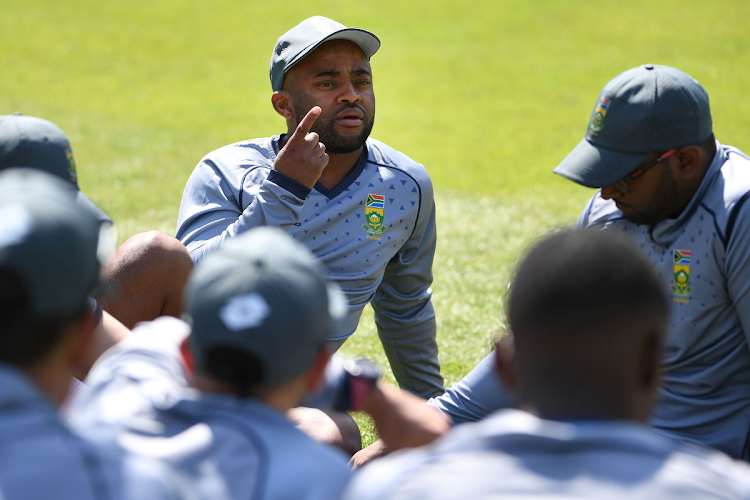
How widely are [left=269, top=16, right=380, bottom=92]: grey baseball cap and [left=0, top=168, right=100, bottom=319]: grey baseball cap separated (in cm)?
231

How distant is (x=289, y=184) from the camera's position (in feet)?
11.1

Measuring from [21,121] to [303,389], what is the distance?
166 centimetres

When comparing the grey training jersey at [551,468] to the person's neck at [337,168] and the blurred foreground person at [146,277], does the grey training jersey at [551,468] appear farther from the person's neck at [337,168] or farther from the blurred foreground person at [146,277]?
the person's neck at [337,168]

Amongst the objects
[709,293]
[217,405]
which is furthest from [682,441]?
[217,405]

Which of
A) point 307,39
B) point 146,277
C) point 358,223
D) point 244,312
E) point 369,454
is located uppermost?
point 307,39

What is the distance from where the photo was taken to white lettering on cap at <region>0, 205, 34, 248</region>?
1.52m

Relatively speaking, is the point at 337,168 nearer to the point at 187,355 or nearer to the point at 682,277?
the point at 682,277

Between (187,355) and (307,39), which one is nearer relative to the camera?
(187,355)

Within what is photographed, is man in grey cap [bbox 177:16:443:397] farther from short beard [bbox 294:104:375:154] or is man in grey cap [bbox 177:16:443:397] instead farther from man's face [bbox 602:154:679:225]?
man's face [bbox 602:154:679:225]

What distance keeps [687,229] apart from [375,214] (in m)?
1.52

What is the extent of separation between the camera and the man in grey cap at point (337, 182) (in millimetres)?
3730

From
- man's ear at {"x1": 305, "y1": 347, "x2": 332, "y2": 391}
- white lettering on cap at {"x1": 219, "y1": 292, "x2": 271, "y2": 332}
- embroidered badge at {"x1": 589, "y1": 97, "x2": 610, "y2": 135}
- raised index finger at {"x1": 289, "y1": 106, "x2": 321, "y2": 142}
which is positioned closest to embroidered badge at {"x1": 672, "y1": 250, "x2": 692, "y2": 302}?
embroidered badge at {"x1": 589, "y1": 97, "x2": 610, "y2": 135}

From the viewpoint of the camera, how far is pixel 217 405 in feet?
5.26

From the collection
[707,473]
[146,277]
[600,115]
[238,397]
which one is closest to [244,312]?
[238,397]
